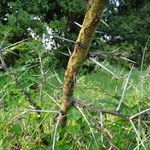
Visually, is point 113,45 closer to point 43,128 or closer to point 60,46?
point 60,46

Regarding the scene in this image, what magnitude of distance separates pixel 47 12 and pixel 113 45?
2688mm

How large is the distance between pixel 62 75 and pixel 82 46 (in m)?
11.6

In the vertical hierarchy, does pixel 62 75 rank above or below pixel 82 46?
below

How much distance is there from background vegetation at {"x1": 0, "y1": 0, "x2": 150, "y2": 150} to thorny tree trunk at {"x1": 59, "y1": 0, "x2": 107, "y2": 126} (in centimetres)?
7

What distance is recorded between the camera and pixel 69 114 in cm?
220

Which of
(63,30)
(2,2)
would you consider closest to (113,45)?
(63,30)

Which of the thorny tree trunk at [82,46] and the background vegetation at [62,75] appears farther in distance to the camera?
the background vegetation at [62,75]

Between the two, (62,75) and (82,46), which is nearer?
(82,46)

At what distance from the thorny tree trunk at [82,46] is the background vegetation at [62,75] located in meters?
0.07

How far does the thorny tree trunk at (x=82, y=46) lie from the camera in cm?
189

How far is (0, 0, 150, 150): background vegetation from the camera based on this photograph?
230 centimetres

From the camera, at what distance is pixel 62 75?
13.6m

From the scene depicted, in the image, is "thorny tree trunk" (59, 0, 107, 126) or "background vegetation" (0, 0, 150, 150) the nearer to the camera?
"thorny tree trunk" (59, 0, 107, 126)

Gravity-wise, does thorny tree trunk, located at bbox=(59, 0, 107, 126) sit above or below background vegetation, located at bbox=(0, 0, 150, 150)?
above
